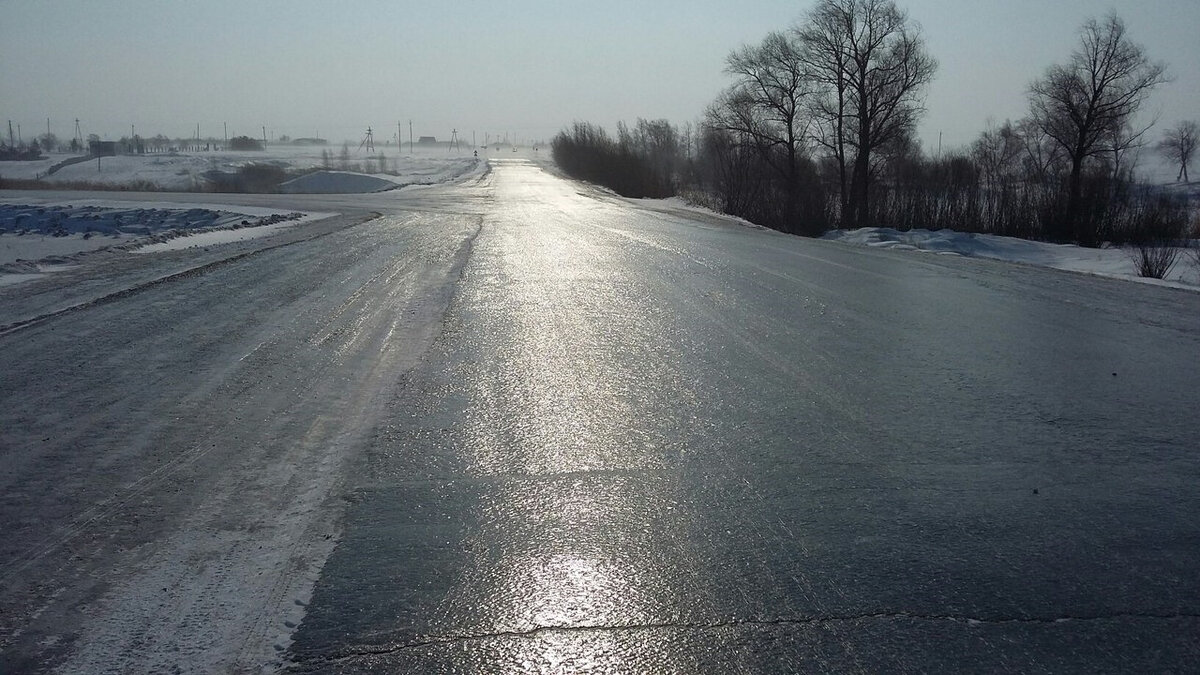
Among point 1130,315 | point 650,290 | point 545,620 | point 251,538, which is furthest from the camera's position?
point 650,290

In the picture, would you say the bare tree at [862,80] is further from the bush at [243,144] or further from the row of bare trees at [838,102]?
the bush at [243,144]

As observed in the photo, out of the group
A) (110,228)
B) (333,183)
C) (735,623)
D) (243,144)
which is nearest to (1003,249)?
(110,228)

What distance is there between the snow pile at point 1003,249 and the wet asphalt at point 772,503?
11.9 meters

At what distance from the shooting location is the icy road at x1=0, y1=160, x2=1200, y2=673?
329 centimetres

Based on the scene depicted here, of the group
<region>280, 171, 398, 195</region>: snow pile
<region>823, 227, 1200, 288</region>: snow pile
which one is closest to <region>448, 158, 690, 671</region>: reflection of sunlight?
<region>823, 227, 1200, 288</region>: snow pile

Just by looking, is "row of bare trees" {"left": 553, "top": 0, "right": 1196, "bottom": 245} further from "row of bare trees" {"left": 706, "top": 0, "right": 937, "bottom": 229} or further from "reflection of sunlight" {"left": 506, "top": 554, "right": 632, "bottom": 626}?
"reflection of sunlight" {"left": 506, "top": 554, "right": 632, "bottom": 626}

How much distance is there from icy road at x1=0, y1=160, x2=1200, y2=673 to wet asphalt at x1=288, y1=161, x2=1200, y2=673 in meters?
0.02

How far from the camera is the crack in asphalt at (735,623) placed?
3176mm

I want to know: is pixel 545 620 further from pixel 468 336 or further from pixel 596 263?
pixel 596 263

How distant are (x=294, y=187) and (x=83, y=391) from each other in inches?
2377

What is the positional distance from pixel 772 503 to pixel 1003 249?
79.8 ft

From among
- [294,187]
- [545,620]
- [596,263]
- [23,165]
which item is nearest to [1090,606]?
[545,620]

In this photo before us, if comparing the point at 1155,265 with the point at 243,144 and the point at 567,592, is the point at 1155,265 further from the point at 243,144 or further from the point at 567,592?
the point at 243,144

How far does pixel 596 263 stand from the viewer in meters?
14.4
